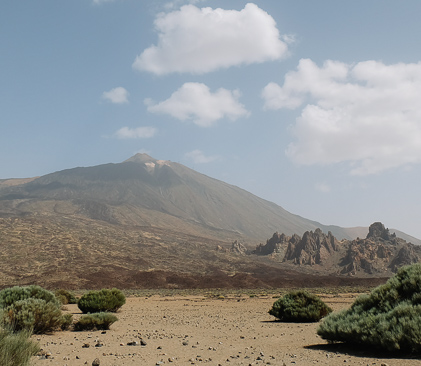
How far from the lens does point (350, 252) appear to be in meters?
104

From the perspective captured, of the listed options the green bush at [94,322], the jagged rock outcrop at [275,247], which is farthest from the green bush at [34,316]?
the jagged rock outcrop at [275,247]

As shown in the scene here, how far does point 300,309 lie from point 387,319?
955cm

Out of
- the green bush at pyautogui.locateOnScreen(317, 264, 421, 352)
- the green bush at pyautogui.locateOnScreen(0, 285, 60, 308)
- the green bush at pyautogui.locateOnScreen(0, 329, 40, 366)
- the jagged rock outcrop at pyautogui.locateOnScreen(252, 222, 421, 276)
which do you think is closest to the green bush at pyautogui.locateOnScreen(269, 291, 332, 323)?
the green bush at pyautogui.locateOnScreen(317, 264, 421, 352)

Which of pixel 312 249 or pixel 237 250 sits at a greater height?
pixel 312 249

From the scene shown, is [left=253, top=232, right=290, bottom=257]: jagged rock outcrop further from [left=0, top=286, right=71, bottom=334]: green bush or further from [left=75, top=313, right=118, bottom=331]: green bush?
[left=0, top=286, right=71, bottom=334]: green bush

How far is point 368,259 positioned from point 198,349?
100501 millimetres

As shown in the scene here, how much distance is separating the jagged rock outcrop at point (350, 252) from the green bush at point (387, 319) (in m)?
90.8

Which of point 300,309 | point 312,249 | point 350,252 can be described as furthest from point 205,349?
point 312,249

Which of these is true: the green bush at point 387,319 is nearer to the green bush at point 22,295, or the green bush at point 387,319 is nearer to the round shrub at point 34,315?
the round shrub at point 34,315

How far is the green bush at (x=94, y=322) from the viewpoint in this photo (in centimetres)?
1449

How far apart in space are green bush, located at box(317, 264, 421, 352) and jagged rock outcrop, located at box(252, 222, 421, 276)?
9084 centimetres

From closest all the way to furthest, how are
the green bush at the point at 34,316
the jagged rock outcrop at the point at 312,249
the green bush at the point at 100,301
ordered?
1. the green bush at the point at 34,316
2. the green bush at the point at 100,301
3. the jagged rock outcrop at the point at 312,249

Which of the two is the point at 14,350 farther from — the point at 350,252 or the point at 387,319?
the point at 350,252

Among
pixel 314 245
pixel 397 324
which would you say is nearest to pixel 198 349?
pixel 397 324
